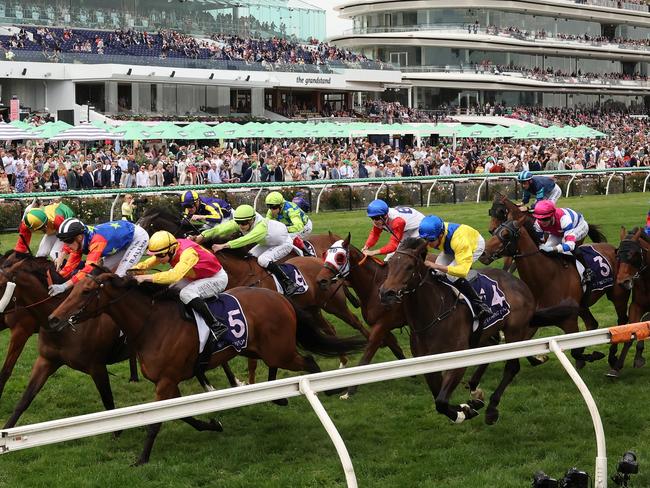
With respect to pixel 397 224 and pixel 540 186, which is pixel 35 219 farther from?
pixel 540 186

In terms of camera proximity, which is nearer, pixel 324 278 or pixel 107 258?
pixel 107 258

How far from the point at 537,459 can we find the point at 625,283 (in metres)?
2.44

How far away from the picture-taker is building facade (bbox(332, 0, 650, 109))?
62531 millimetres

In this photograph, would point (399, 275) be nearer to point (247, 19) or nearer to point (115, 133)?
point (115, 133)

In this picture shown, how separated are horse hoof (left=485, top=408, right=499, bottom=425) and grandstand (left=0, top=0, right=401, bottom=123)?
3017cm

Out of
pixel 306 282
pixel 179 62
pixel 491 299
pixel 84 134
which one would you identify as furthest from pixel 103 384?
pixel 179 62

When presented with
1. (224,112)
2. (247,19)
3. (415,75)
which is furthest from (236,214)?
(415,75)

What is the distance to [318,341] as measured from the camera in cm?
682

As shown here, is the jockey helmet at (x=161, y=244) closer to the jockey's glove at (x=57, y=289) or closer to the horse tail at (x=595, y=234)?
the jockey's glove at (x=57, y=289)

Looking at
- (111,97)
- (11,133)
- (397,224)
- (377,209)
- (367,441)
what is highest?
(111,97)

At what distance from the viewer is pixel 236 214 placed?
802 cm

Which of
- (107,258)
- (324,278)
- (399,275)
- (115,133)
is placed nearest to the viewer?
(399,275)

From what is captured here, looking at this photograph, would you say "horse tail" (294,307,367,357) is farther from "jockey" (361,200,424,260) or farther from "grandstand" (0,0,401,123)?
"grandstand" (0,0,401,123)

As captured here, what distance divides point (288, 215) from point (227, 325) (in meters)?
3.06
